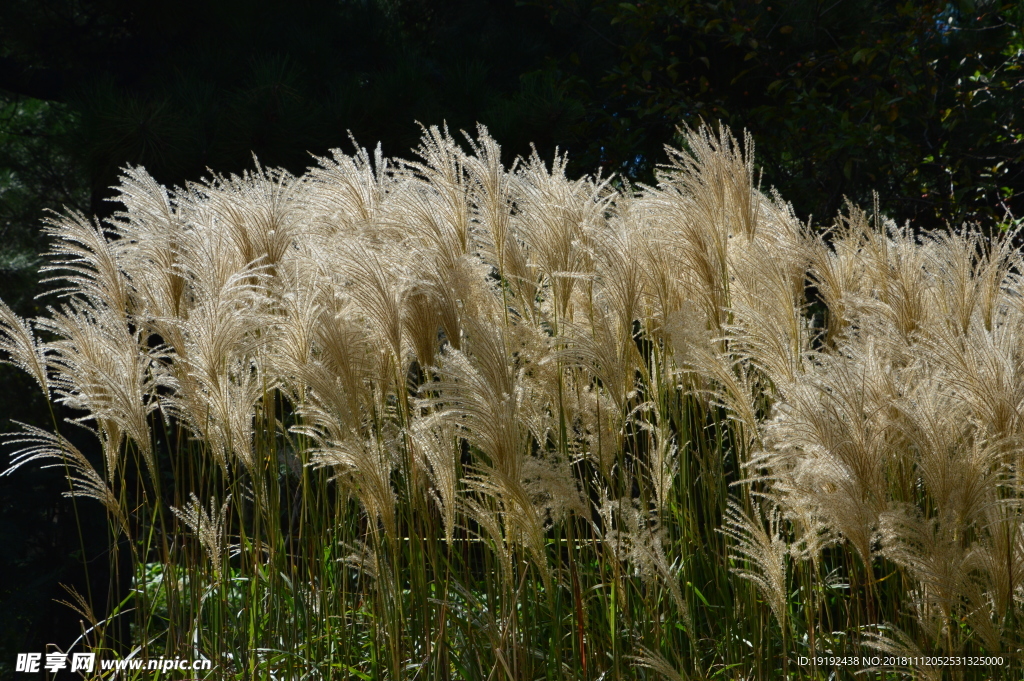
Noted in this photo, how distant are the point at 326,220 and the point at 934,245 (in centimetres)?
212

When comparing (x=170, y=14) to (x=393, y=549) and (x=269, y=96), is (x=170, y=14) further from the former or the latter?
(x=393, y=549)

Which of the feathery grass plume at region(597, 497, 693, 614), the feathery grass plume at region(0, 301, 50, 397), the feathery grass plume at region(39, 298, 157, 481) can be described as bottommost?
the feathery grass plume at region(597, 497, 693, 614)

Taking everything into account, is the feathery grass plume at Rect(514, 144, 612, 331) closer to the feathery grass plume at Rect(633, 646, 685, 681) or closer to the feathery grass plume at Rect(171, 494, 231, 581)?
the feathery grass plume at Rect(633, 646, 685, 681)

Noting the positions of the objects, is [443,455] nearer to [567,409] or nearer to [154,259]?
[567,409]

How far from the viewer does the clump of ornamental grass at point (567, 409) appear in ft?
6.68

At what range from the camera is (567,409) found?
277cm

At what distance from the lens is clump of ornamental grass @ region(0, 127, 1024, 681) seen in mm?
2037

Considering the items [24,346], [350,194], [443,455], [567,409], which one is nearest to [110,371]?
[24,346]

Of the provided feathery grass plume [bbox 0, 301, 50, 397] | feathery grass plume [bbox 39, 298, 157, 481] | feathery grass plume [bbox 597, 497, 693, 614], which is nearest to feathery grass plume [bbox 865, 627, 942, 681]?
feathery grass plume [bbox 597, 497, 693, 614]

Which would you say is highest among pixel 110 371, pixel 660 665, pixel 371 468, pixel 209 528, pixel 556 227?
pixel 556 227

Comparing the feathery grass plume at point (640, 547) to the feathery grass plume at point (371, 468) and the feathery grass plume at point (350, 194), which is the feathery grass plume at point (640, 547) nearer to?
the feathery grass plume at point (371, 468)

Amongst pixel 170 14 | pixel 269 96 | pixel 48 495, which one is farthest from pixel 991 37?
pixel 48 495

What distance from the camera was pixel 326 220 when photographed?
129 inches

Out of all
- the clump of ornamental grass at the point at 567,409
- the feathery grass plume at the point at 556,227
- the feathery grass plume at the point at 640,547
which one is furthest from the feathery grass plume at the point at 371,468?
the feathery grass plume at the point at 556,227
